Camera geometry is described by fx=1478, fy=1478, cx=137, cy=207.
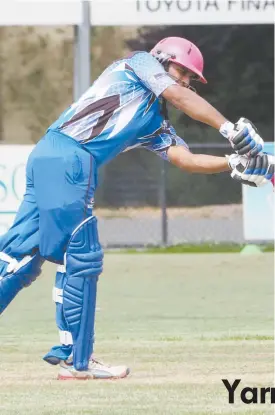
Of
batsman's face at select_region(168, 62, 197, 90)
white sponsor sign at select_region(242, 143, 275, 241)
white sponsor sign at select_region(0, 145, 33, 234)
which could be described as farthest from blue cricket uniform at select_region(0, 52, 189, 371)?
white sponsor sign at select_region(242, 143, 275, 241)

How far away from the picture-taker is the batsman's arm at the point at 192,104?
7984 millimetres

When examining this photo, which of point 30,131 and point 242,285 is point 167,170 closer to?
point 242,285

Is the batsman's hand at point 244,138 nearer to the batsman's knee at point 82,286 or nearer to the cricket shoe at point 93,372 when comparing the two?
the batsman's knee at point 82,286

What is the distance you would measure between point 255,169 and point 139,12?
12031 millimetres

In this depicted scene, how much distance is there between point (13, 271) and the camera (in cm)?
812

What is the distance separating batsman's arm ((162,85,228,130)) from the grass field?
4.67ft

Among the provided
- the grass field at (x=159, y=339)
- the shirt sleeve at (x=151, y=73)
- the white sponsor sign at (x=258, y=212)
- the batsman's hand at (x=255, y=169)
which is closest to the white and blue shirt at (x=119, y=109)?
the shirt sleeve at (x=151, y=73)

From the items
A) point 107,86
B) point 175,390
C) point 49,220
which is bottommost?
point 175,390

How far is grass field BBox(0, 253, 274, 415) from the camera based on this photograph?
7.37 m

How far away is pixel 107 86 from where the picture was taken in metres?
8.19

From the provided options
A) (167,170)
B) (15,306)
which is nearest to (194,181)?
(167,170)

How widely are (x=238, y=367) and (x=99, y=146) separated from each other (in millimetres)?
1554

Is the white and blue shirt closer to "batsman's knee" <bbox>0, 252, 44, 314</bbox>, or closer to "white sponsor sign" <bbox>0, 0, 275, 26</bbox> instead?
"batsman's knee" <bbox>0, 252, 44, 314</bbox>

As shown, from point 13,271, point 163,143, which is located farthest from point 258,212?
point 13,271
